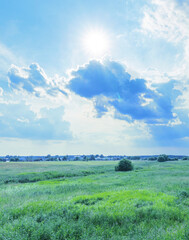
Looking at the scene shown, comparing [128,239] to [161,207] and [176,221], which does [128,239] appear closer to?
[176,221]

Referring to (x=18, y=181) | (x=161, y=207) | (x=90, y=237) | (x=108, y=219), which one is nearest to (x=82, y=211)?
(x=108, y=219)

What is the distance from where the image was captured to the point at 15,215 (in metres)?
9.94

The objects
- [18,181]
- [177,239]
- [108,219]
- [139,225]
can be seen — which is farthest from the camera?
[18,181]

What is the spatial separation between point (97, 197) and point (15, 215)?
257 inches

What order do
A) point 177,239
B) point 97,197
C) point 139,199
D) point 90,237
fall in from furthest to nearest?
1. point 97,197
2. point 139,199
3. point 90,237
4. point 177,239

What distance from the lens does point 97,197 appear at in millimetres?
13695

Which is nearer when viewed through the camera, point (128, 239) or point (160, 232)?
point (128, 239)

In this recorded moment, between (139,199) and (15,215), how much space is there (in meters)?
8.76

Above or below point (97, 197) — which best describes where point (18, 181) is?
below

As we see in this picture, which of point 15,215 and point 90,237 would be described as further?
point 15,215

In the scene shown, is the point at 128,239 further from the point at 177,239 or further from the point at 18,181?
the point at 18,181

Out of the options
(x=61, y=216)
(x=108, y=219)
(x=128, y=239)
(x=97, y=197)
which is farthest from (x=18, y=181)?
(x=128, y=239)

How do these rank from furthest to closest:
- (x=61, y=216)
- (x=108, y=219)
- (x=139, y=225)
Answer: (x=61, y=216), (x=108, y=219), (x=139, y=225)

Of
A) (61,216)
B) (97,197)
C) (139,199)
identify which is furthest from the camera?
(97,197)
